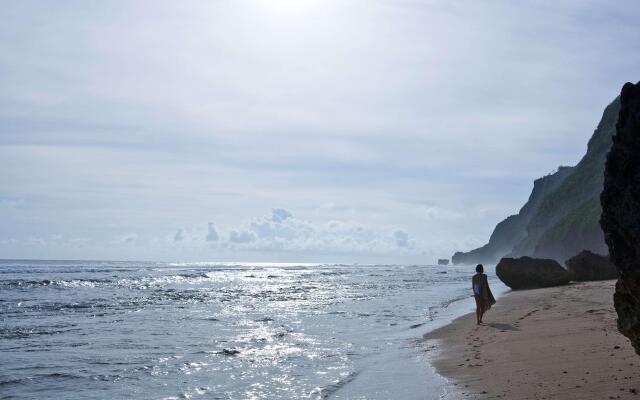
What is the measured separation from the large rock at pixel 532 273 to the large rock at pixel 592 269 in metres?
1.74

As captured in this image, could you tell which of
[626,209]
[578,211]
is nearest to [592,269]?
[626,209]

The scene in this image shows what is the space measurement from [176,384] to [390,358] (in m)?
4.95

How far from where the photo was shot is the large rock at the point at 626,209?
21.0 ft

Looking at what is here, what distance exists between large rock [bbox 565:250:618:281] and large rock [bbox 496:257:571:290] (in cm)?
174

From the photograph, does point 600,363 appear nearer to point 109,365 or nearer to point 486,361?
point 486,361

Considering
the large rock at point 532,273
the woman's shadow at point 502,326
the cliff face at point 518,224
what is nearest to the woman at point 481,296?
the woman's shadow at point 502,326

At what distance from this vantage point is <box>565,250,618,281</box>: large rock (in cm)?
3625

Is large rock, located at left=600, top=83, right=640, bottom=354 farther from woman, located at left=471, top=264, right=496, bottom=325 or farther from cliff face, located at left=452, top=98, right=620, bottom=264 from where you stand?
cliff face, located at left=452, top=98, right=620, bottom=264

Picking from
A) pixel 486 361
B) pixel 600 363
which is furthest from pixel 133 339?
pixel 600 363

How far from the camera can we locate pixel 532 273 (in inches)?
1393

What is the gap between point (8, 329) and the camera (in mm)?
19219

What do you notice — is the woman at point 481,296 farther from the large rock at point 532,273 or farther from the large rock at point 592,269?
the large rock at point 592,269

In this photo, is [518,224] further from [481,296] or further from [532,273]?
[481,296]

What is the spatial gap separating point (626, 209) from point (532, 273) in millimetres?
30745
